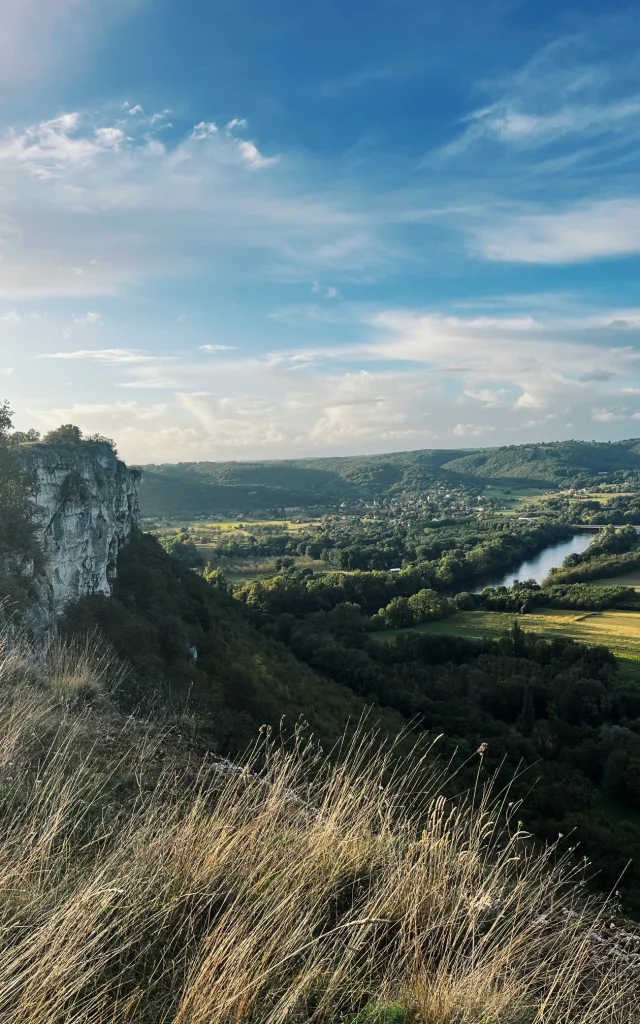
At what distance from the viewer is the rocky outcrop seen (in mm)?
21797

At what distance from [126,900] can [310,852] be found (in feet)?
3.25

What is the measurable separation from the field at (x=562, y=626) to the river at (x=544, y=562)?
13.5 metres

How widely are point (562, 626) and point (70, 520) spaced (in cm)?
4175

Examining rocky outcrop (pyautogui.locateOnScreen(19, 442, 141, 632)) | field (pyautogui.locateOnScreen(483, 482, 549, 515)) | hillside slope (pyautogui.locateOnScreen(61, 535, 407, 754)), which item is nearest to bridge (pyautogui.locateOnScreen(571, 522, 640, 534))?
field (pyautogui.locateOnScreen(483, 482, 549, 515))

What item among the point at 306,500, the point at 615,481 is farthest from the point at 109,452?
the point at 615,481

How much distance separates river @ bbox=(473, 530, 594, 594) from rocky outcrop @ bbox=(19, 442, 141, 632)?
4964 cm

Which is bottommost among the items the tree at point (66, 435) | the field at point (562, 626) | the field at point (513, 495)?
the field at point (562, 626)

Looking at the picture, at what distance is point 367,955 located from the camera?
2.79 meters

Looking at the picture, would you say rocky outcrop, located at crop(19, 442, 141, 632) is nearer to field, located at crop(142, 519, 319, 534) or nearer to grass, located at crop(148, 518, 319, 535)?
grass, located at crop(148, 518, 319, 535)

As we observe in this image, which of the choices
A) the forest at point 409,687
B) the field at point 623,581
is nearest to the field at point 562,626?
the forest at point 409,687

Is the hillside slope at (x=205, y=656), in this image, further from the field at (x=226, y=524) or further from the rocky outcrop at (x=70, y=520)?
the field at (x=226, y=524)

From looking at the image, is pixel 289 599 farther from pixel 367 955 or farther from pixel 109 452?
pixel 367 955

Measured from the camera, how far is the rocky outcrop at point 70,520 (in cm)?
2180

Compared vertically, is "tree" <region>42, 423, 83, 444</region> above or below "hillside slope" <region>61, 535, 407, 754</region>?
above
